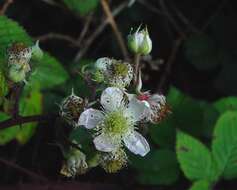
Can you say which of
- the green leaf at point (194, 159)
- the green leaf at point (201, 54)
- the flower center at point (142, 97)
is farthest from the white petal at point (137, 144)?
the green leaf at point (201, 54)

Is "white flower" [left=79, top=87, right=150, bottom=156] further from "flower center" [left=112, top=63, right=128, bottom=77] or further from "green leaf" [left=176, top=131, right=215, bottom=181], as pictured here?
"green leaf" [left=176, top=131, right=215, bottom=181]

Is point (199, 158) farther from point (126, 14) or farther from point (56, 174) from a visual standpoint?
point (126, 14)

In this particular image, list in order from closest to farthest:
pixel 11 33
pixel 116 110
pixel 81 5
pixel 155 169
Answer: pixel 116 110
pixel 11 33
pixel 155 169
pixel 81 5

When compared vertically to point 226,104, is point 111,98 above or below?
above

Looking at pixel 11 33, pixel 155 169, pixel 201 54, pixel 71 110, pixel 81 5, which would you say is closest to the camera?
pixel 71 110

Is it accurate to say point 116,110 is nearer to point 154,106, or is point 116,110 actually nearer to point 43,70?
point 154,106

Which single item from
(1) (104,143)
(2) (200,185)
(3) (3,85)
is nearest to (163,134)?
Result: (2) (200,185)

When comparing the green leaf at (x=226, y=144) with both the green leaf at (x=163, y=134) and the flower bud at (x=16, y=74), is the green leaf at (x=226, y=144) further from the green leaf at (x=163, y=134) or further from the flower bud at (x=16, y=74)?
the flower bud at (x=16, y=74)
